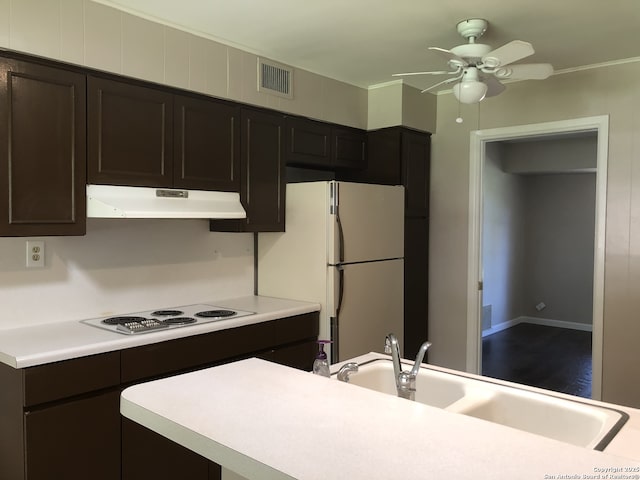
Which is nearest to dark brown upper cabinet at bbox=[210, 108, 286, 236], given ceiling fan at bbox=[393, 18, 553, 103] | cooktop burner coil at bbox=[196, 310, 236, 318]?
cooktop burner coil at bbox=[196, 310, 236, 318]

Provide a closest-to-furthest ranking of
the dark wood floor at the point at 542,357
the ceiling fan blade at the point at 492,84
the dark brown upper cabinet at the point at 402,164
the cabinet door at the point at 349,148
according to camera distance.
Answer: the ceiling fan blade at the point at 492,84, the cabinet door at the point at 349,148, the dark brown upper cabinet at the point at 402,164, the dark wood floor at the point at 542,357

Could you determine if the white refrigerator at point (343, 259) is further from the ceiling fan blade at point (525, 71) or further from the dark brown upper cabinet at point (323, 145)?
the ceiling fan blade at point (525, 71)

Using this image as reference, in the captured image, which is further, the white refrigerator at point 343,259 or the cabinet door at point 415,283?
the cabinet door at point 415,283

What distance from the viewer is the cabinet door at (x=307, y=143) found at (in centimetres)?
349

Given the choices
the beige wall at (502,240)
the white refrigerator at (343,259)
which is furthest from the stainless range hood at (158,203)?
the beige wall at (502,240)

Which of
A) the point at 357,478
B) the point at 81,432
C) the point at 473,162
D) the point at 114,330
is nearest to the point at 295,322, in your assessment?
the point at 114,330

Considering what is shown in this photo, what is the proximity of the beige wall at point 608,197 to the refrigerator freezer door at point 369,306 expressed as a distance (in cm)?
58

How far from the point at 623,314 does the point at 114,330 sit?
9.98 feet

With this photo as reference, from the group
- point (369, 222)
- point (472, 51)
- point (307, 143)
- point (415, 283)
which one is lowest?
point (415, 283)

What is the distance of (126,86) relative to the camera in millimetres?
2623

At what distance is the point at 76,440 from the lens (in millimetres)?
2180

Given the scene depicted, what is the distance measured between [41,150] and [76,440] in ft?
4.13

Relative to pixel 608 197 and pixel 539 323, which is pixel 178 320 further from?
pixel 539 323

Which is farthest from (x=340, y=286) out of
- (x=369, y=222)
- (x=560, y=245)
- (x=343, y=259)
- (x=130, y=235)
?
(x=560, y=245)
